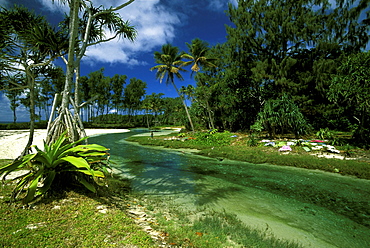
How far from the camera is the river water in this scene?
372 centimetres

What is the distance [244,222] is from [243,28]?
805 inches

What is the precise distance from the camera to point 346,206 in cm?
490

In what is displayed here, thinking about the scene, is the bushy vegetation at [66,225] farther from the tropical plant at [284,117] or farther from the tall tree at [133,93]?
the tall tree at [133,93]

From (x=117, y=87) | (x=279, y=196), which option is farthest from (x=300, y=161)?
(x=117, y=87)

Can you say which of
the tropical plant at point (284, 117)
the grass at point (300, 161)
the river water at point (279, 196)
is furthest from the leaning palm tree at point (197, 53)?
the river water at point (279, 196)

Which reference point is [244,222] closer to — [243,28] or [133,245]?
[133,245]

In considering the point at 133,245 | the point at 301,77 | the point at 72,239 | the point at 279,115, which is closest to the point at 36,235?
the point at 72,239

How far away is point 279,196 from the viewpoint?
559 cm

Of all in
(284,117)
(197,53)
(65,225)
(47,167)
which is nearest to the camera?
(65,225)

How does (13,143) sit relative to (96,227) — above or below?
below

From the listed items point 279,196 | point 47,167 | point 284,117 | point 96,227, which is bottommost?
point 279,196

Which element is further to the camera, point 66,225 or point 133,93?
point 133,93

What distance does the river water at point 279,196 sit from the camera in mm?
3725

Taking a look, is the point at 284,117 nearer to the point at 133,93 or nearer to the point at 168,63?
the point at 168,63
